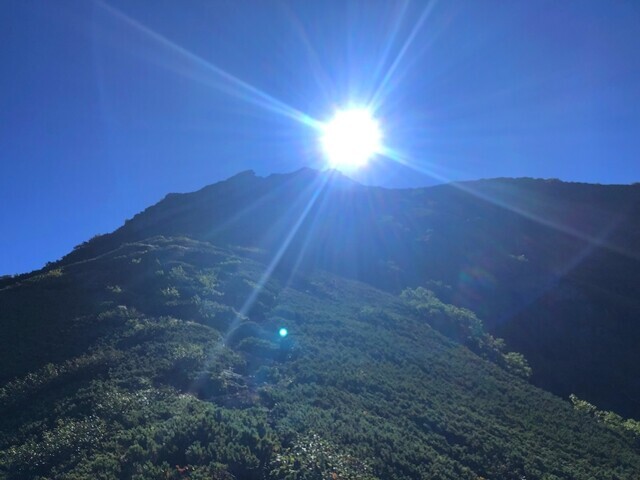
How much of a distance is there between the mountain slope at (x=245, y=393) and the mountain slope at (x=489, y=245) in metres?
8.83

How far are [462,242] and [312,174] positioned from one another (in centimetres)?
2705

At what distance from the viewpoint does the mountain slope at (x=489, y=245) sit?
1426 inches

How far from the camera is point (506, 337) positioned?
37.7 meters

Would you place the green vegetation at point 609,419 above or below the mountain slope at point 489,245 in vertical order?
below

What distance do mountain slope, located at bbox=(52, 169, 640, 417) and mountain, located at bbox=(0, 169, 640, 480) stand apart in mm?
256

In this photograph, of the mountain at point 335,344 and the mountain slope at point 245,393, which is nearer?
the mountain slope at point 245,393

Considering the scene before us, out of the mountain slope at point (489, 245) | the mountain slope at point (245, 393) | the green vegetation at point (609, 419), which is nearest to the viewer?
the mountain slope at point (245, 393)

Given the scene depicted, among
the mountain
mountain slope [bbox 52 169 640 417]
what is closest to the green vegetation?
the mountain

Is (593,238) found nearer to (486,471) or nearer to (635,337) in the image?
(635,337)

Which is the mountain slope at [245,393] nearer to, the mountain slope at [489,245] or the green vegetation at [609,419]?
the green vegetation at [609,419]

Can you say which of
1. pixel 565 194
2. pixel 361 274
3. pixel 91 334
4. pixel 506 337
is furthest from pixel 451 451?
pixel 565 194

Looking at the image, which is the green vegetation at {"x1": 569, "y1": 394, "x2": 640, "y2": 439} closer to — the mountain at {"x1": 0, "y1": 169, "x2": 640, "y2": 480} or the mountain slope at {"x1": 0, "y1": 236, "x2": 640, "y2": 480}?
the mountain at {"x1": 0, "y1": 169, "x2": 640, "y2": 480}

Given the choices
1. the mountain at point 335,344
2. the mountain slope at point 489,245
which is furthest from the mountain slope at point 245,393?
the mountain slope at point 489,245

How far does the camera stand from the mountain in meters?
15.4
